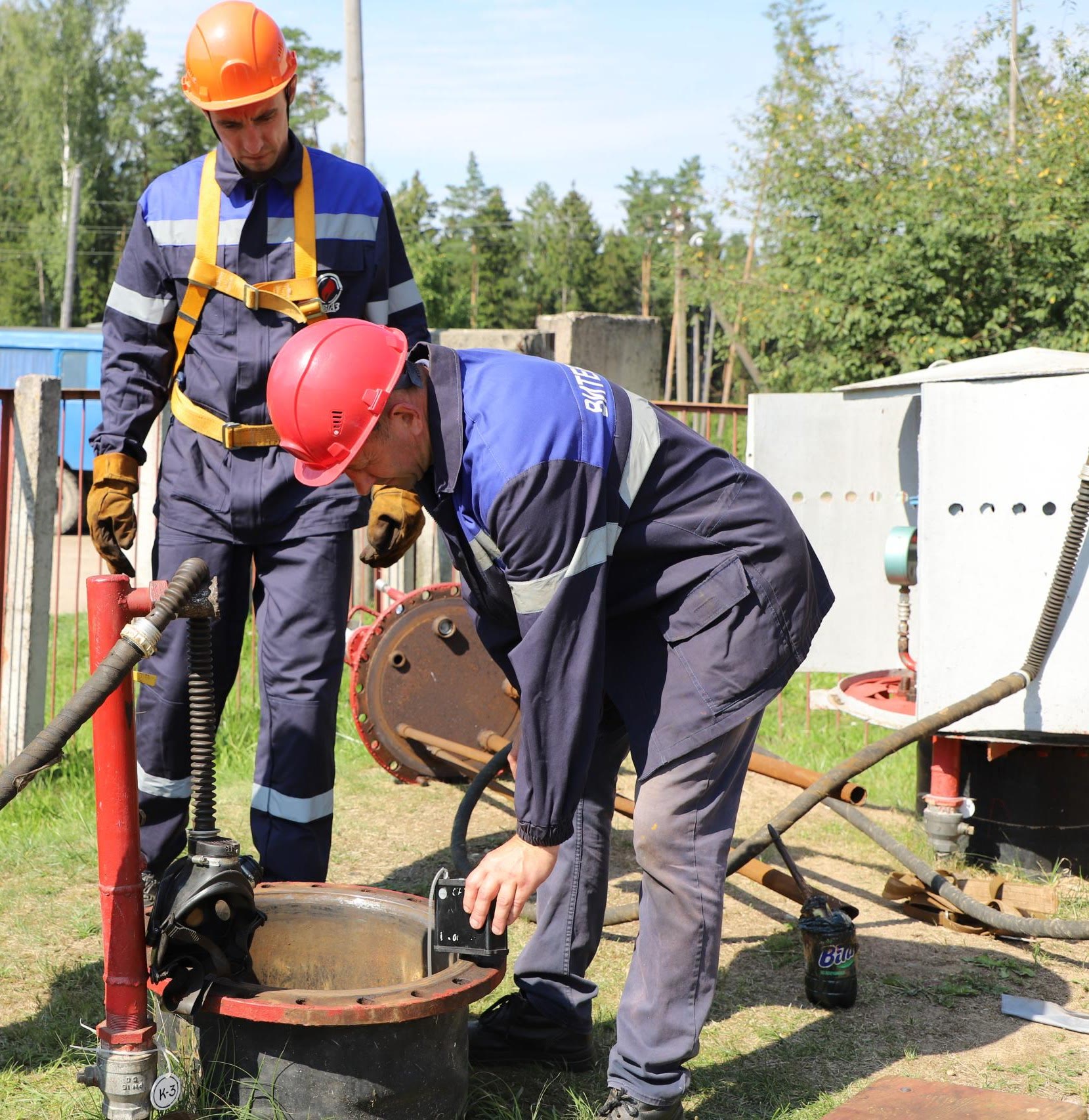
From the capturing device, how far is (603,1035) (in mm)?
3234

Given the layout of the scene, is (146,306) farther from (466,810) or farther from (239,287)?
(466,810)

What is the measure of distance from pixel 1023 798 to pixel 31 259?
49555 millimetres

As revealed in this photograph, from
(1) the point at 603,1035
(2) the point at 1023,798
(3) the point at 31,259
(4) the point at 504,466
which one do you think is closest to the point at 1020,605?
(2) the point at 1023,798

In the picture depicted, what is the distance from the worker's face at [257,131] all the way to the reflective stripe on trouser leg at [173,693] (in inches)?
39.0

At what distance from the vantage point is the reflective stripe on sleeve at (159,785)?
3.48 metres

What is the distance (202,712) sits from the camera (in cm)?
247

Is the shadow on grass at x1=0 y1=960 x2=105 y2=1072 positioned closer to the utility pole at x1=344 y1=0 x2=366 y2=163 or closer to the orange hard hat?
the orange hard hat

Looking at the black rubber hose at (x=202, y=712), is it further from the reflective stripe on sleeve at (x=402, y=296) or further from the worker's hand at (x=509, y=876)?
the reflective stripe on sleeve at (x=402, y=296)

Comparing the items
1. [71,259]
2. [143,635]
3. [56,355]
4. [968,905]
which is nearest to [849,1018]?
[968,905]

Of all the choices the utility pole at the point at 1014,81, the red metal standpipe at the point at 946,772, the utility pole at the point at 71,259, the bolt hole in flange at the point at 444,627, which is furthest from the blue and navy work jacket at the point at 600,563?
the utility pole at the point at 71,259

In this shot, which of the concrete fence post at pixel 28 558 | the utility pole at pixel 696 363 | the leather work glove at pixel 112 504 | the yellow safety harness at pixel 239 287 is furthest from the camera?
the utility pole at pixel 696 363

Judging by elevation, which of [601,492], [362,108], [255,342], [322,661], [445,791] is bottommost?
[445,791]

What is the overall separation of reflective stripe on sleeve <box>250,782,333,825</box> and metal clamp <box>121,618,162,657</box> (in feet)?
3.90

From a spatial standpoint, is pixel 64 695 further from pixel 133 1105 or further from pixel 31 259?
pixel 31 259
